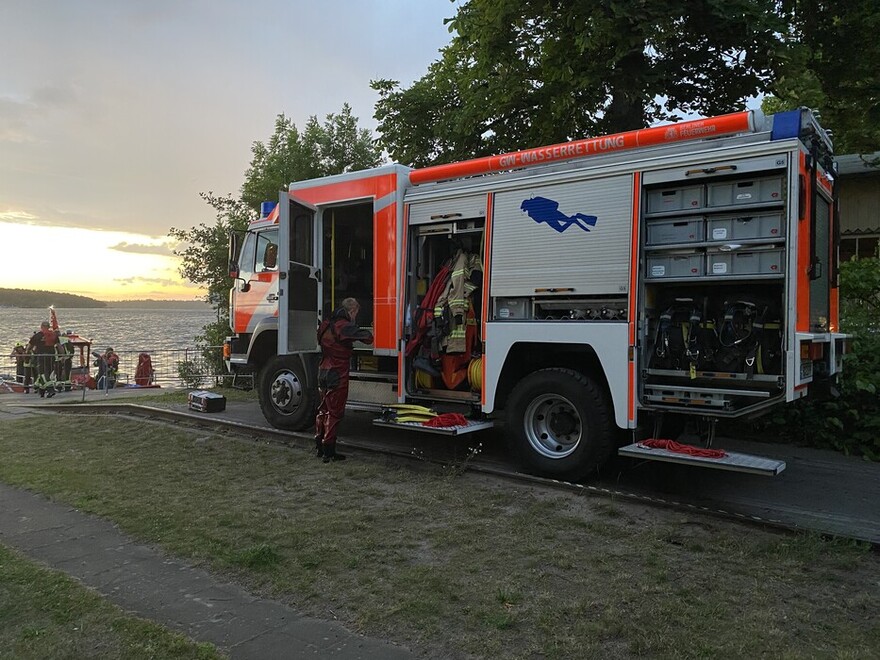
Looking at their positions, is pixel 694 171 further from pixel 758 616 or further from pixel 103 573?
pixel 103 573

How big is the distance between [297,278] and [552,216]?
346 cm

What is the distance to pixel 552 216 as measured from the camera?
20.9ft

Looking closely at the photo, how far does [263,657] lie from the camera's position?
3098 millimetres

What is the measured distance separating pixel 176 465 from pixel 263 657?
429 cm

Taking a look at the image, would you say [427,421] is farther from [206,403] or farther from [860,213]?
[860,213]

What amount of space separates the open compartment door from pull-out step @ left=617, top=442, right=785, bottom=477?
4285 mm

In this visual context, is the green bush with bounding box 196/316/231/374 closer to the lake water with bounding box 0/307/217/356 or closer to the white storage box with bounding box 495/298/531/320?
the lake water with bounding box 0/307/217/356

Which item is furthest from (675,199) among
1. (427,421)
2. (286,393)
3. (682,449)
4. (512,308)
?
(286,393)

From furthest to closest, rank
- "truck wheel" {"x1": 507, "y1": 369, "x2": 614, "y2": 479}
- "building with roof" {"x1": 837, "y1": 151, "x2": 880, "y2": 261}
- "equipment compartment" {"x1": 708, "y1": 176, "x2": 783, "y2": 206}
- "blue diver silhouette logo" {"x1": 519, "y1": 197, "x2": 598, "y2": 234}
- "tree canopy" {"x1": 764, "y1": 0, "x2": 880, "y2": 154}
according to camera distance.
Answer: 1. "building with roof" {"x1": 837, "y1": 151, "x2": 880, "y2": 261}
2. "tree canopy" {"x1": 764, "y1": 0, "x2": 880, "y2": 154}
3. "blue diver silhouette logo" {"x1": 519, "y1": 197, "x2": 598, "y2": 234}
4. "truck wheel" {"x1": 507, "y1": 369, "x2": 614, "y2": 479}
5. "equipment compartment" {"x1": 708, "y1": 176, "x2": 783, "y2": 206}

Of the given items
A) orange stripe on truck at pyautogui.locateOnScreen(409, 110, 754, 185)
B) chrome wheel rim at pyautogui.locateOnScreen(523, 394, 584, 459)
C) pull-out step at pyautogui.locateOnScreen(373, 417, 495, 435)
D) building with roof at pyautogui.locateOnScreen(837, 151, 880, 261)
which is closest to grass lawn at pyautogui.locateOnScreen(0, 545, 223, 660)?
pull-out step at pyautogui.locateOnScreen(373, 417, 495, 435)

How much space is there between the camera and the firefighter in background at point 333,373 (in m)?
7.17

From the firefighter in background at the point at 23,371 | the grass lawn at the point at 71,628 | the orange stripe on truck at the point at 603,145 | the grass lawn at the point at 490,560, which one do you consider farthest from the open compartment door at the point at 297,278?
the firefighter in background at the point at 23,371

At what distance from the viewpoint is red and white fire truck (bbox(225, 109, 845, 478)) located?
5422mm

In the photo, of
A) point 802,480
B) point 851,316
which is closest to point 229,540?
point 802,480
